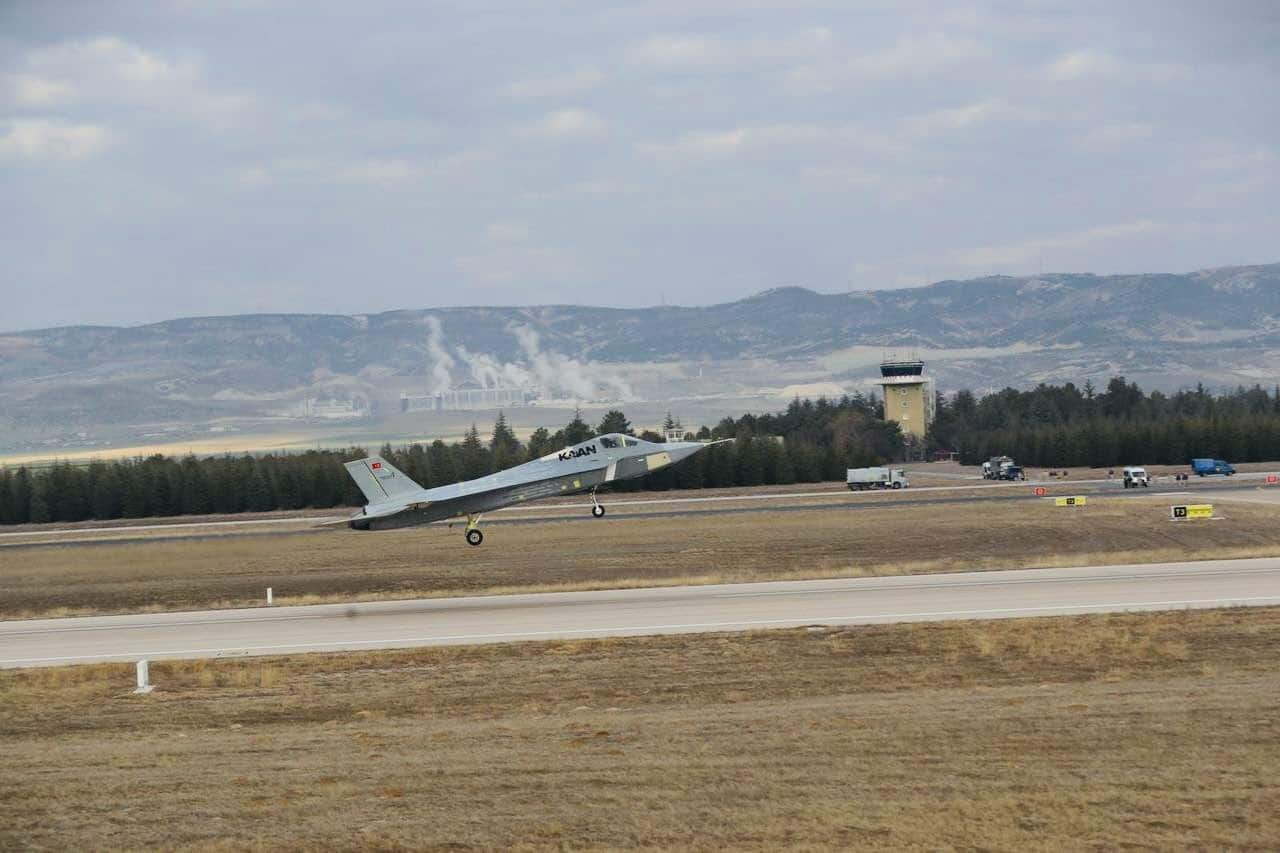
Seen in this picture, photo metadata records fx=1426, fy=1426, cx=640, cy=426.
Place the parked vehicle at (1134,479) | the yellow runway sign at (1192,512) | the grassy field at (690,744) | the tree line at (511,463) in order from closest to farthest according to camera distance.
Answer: the grassy field at (690,744) → the yellow runway sign at (1192,512) → the parked vehicle at (1134,479) → the tree line at (511,463)

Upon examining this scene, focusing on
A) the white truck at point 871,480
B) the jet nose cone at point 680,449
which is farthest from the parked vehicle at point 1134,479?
→ the jet nose cone at point 680,449

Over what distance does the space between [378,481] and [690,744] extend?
87.9 ft

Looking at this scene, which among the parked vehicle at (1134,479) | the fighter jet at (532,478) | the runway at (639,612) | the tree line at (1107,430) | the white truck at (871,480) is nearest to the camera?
the runway at (639,612)

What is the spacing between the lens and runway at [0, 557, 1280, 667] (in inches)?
1302

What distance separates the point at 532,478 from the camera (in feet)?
156

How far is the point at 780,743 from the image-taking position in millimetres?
20750

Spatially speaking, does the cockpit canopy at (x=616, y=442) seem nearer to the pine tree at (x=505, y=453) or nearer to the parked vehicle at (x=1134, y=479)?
the parked vehicle at (x=1134, y=479)

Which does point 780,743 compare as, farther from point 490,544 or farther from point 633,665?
point 490,544

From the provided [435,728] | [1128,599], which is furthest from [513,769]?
[1128,599]

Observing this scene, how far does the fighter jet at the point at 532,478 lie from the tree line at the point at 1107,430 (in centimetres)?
8280

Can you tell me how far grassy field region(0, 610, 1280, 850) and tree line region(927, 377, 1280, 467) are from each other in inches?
3669

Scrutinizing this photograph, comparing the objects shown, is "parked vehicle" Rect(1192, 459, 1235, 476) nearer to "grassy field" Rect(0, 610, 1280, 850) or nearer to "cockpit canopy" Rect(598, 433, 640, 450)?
"cockpit canopy" Rect(598, 433, 640, 450)

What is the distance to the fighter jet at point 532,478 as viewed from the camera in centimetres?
4603

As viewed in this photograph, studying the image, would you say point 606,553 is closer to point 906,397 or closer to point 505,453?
point 505,453
